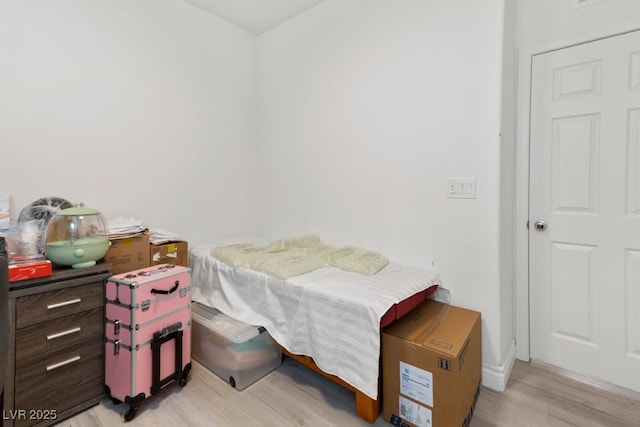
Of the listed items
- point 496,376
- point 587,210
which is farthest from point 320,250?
point 587,210

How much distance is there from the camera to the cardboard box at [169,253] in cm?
212

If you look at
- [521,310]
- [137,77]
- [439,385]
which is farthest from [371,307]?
[137,77]

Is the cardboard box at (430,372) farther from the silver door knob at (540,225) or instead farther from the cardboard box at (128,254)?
the cardboard box at (128,254)

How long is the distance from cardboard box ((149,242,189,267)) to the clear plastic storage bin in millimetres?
424

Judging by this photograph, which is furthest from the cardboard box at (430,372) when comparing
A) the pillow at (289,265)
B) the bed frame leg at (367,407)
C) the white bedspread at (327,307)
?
the pillow at (289,265)

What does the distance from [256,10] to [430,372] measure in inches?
119

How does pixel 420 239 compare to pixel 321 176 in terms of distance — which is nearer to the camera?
pixel 420 239

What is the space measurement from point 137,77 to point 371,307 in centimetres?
234

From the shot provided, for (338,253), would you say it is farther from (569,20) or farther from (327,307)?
(569,20)

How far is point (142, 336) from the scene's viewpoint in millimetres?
1589

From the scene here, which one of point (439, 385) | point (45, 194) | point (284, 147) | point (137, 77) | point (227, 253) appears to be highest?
point (137, 77)

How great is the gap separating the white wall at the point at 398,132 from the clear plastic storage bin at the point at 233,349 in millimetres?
993

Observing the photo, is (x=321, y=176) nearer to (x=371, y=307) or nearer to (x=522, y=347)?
(x=371, y=307)

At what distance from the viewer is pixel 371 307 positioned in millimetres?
1441
